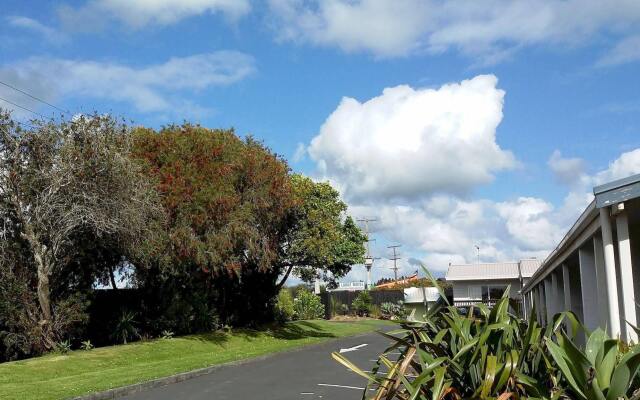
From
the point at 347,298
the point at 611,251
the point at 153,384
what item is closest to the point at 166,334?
the point at 153,384

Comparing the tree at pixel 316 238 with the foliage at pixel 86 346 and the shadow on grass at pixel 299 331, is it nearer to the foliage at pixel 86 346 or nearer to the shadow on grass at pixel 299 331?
the shadow on grass at pixel 299 331

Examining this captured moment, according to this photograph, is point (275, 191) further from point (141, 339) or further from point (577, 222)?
point (577, 222)

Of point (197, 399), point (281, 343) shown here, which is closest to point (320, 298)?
point (281, 343)

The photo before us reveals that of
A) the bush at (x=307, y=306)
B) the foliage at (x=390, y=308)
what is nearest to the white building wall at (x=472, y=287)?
the foliage at (x=390, y=308)

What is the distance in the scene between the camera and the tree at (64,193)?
18.4 meters

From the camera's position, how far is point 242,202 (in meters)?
23.9

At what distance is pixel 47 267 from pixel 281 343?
10.5 m

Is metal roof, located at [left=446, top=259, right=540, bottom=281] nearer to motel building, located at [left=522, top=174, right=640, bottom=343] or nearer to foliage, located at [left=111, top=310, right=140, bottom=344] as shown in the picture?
foliage, located at [left=111, top=310, right=140, bottom=344]

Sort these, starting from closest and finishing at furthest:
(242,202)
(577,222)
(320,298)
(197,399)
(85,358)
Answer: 1. (577,222)
2. (197,399)
3. (85,358)
4. (242,202)
5. (320,298)

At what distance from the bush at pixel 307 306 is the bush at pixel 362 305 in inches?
231

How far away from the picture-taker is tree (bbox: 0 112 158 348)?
18422 millimetres

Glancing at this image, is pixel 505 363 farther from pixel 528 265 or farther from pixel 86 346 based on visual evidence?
pixel 528 265

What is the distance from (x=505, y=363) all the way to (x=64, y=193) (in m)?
16.3

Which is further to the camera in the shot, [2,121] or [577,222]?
[2,121]
